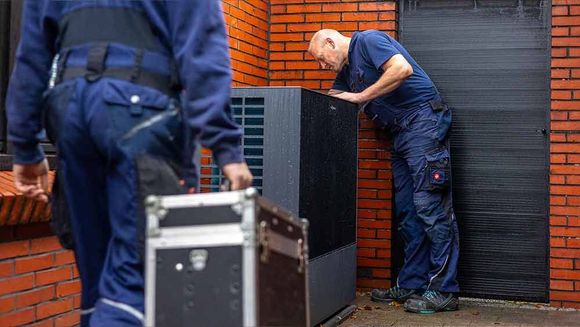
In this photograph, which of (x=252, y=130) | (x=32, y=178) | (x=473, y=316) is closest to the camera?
(x=32, y=178)

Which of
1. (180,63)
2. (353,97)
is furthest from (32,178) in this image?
(353,97)

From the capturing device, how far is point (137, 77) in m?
2.81

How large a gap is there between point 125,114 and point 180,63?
0.25 meters

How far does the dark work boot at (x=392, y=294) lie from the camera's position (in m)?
6.53

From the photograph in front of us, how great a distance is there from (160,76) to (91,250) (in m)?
0.64

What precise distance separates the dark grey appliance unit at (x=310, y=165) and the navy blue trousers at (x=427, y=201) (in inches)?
27.9

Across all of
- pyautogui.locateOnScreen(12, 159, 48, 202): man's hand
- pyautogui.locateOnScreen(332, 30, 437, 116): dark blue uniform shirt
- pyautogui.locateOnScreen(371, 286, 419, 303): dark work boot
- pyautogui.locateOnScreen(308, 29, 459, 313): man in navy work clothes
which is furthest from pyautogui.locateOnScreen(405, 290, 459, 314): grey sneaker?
pyautogui.locateOnScreen(12, 159, 48, 202): man's hand

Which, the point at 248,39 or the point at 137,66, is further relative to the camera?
the point at 248,39

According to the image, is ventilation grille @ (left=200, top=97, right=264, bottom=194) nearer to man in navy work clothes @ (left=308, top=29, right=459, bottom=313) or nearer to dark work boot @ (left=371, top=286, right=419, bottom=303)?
man in navy work clothes @ (left=308, top=29, right=459, bottom=313)

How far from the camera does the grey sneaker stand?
246 inches

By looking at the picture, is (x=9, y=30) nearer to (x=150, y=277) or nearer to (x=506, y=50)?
(x=150, y=277)

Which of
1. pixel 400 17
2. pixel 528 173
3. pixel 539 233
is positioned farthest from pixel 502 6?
pixel 539 233

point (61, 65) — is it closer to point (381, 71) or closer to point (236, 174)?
point (236, 174)

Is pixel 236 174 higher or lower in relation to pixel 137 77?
lower
